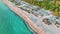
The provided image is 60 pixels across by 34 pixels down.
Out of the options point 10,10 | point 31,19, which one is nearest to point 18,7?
point 10,10

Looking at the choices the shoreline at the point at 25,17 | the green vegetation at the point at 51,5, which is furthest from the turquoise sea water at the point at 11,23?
the green vegetation at the point at 51,5

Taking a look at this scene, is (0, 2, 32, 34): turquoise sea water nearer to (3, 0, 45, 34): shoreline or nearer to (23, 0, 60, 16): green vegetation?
(3, 0, 45, 34): shoreline

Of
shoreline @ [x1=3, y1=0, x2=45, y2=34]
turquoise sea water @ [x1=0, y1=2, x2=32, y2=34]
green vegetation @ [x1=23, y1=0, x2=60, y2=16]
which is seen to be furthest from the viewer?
green vegetation @ [x1=23, y1=0, x2=60, y2=16]

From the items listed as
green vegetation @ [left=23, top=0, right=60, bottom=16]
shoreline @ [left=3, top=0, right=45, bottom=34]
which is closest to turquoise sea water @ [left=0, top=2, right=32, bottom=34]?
shoreline @ [left=3, top=0, right=45, bottom=34]

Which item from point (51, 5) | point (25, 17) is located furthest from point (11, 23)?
point (51, 5)

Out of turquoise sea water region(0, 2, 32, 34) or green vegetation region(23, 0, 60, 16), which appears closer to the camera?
turquoise sea water region(0, 2, 32, 34)

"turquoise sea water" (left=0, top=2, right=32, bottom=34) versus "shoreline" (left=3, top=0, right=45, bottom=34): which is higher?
"shoreline" (left=3, top=0, right=45, bottom=34)

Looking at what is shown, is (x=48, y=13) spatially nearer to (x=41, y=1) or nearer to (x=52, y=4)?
(x=52, y=4)

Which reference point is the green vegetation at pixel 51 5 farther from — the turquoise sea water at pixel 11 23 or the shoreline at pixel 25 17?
the turquoise sea water at pixel 11 23

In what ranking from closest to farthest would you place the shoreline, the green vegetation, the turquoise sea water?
1. the shoreline
2. the turquoise sea water
3. the green vegetation
